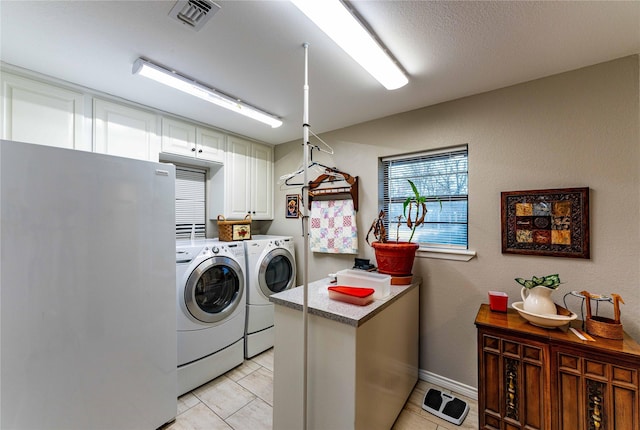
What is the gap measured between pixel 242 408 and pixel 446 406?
1517mm

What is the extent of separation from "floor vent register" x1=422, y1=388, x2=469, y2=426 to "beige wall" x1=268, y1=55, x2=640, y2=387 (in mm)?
211

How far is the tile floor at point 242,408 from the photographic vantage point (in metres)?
1.75

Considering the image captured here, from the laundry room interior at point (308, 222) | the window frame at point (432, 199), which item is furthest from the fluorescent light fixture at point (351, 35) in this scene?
the window frame at point (432, 199)

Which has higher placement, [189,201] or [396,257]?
[189,201]

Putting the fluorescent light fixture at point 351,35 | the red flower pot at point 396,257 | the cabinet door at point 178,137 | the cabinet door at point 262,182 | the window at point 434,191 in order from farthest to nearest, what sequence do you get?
1. the cabinet door at point 262,182
2. the cabinet door at point 178,137
3. the window at point 434,191
4. the red flower pot at point 396,257
5. the fluorescent light fixture at point 351,35

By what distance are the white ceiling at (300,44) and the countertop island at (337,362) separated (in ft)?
4.84

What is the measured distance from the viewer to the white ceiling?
120 centimetres

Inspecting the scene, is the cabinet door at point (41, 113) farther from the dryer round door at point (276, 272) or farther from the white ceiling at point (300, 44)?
the dryer round door at point (276, 272)

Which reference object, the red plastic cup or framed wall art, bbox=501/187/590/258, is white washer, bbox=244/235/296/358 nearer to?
the red plastic cup

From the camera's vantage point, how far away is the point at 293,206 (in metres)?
3.22

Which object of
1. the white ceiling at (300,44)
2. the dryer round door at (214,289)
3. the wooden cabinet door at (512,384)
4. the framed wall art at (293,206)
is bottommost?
the wooden cabinet door at (512,384)

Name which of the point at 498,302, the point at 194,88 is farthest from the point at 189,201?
the point at 498,302

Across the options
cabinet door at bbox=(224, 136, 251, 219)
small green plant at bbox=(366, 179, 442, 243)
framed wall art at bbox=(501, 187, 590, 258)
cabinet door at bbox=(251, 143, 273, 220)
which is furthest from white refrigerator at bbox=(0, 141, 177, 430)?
framed wall art at bbox=(501, 187, 590, 258)

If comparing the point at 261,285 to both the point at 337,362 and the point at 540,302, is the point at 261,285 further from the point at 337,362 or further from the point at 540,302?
the point at 540,302
